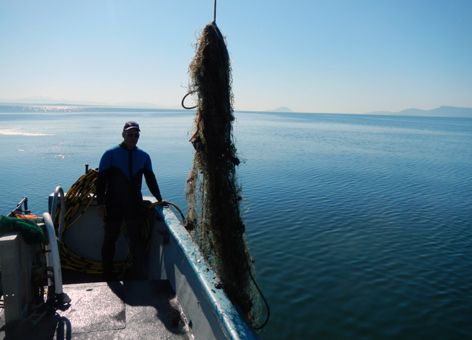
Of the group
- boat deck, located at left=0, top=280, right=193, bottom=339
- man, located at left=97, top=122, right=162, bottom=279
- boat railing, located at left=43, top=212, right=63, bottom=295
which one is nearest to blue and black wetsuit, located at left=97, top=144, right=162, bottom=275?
man, located at left=97, top=122, right=162, bottom=279

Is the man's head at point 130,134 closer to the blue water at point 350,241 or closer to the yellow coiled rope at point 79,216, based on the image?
the blue water at point 350,241

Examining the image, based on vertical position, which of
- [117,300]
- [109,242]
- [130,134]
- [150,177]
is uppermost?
[130,134]

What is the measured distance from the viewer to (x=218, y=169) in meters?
3.94

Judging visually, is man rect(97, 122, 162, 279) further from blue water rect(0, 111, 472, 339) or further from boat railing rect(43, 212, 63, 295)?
boat railing rect(43, 212, 63, 295)

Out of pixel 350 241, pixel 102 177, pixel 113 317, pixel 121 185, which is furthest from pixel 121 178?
pixel 350 241

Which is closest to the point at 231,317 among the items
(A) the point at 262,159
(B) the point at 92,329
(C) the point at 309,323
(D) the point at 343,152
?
(B) the point at 92,329

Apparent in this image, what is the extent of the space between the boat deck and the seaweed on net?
711mm

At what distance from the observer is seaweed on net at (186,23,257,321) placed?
3.87 m

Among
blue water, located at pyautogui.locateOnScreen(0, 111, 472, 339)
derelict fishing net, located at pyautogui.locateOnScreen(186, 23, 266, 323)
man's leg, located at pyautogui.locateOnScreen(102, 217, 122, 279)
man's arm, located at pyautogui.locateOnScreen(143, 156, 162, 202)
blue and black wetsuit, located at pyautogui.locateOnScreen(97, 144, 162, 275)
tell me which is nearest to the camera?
derelict fishing net, located at pyautogui.locateOnScreen(186, 23, 266, 323)

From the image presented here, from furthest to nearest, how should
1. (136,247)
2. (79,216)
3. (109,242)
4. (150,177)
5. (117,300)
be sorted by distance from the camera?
1. (79,216)
2. (136,247)
3. (150,177)
4. (109,242)
5. (117,300)

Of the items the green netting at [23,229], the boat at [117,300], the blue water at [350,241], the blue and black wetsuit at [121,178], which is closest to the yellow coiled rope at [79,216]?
the blue and black wetsuit at [121,178]

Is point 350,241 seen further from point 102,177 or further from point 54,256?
point 54,256

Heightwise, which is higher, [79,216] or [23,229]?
[23,229]

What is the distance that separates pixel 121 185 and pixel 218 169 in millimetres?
1595
